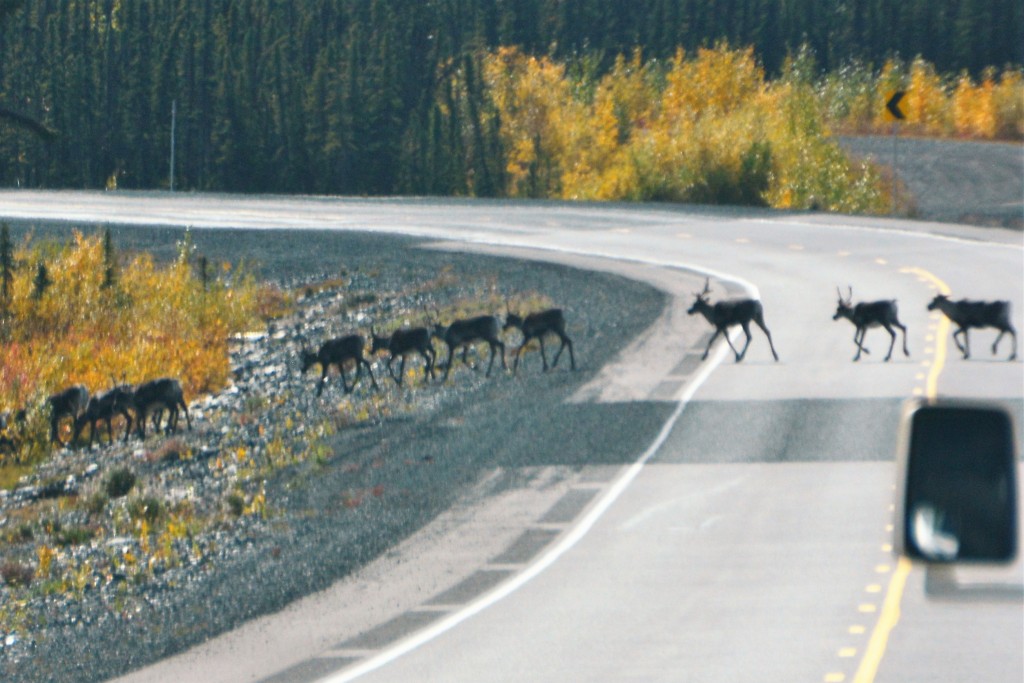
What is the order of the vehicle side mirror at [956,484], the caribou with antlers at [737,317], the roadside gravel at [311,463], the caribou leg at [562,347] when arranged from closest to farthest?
the vehicle side mirror at [956,484]
the roadside gravel at [311,463]
the caribou with antlers at [737,317]
the caribou leg at [562,347]

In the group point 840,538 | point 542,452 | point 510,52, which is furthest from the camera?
point 510,52

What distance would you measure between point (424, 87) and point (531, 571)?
8886cm

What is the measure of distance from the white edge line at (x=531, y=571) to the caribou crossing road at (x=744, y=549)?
0.10ft

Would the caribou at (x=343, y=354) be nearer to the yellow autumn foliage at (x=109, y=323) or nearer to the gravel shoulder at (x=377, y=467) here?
the gravel shoulder at (x=377, y=467)

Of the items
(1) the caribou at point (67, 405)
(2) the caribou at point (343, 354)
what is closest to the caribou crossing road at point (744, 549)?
(2) the caribou at point (343, 354)

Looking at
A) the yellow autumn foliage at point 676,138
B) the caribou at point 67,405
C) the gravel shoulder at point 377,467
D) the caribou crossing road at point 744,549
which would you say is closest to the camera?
the caribou crossing road at point 744,549

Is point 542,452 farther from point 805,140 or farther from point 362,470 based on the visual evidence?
point 805,140

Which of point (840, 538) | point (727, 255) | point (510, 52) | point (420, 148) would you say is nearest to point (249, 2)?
point (510, 52)

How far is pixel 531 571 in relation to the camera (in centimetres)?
1345

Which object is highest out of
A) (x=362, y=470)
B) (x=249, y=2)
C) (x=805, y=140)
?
(x=249, y=2)

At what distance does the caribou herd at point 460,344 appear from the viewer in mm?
22766

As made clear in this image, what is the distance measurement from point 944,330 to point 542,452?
32.2 ft

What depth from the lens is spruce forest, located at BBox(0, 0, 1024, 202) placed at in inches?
3196

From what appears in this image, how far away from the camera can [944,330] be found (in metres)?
25.6
